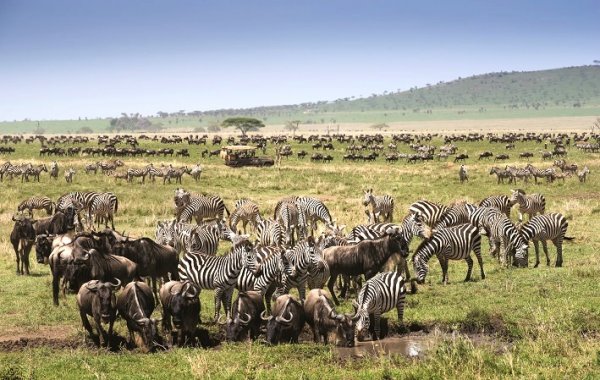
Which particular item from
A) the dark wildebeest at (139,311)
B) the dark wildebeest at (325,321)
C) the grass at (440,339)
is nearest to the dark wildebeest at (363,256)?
the grass at (440,339)

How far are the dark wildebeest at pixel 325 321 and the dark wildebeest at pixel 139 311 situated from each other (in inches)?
122

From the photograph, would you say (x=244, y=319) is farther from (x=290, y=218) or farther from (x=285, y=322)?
(x=290, y=218)

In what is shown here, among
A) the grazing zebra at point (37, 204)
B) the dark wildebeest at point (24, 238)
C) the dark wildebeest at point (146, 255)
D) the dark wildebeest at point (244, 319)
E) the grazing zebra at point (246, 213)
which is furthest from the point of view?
the grazing zebra at point (37, 204)

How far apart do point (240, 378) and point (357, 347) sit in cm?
288

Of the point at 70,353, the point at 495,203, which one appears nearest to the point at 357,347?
the point at 70,353

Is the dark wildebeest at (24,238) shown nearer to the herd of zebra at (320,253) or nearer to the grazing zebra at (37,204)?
the herd of zebra at (320,253)

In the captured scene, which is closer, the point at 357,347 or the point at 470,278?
the point at 357,347

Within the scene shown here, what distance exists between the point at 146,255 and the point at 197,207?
11482mm

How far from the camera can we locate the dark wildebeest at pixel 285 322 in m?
11.5

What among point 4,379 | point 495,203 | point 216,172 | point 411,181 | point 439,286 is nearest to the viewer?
point 4,379

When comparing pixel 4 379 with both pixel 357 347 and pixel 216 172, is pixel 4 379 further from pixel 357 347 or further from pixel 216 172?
pixel 216 172

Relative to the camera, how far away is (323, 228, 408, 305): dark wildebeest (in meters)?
14.6

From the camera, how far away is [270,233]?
19.9m

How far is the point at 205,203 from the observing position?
88.0 ft
